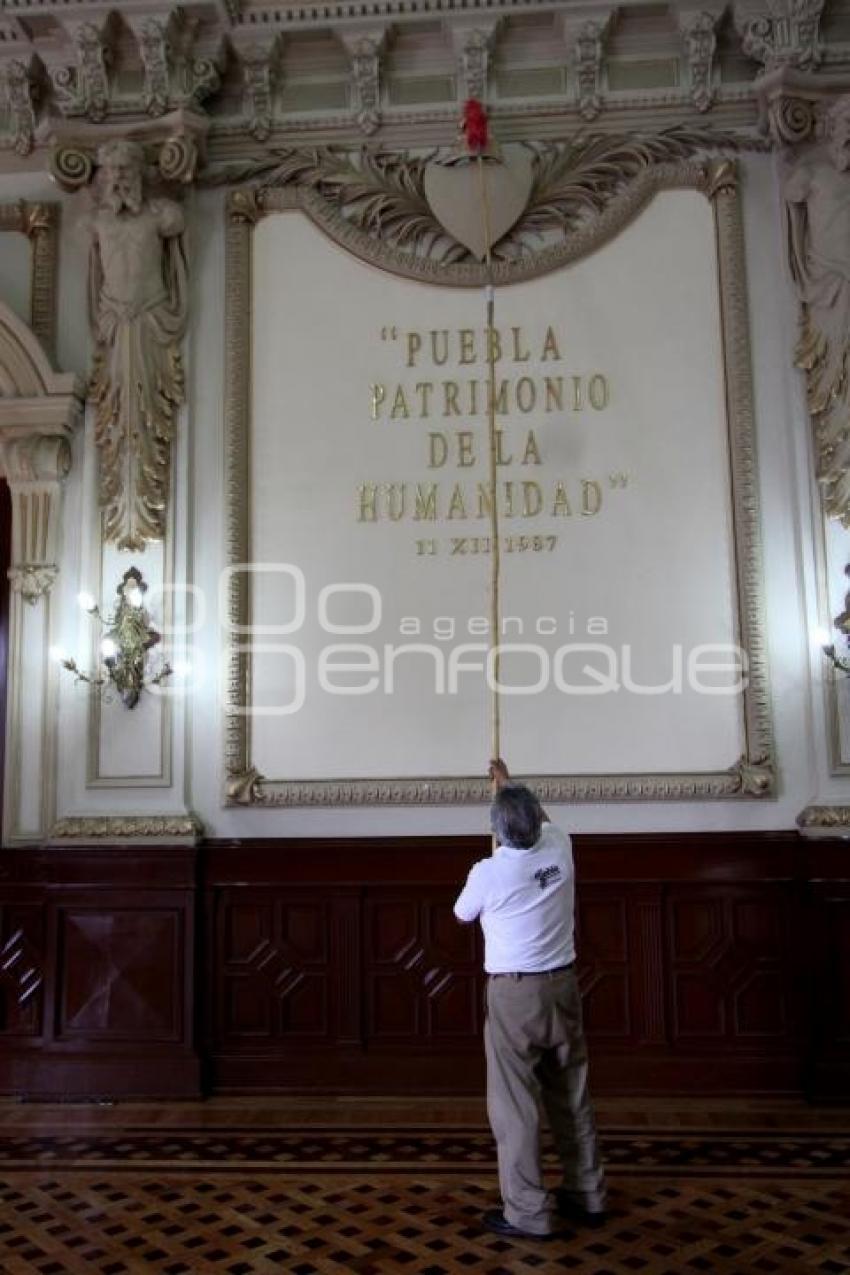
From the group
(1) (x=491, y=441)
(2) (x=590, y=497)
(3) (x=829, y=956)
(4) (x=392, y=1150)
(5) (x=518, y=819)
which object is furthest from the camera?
(2) (x=590, y=497)

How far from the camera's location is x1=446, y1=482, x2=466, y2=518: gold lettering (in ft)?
17.7

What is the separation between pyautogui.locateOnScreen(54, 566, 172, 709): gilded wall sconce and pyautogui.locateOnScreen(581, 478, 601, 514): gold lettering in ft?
6.93

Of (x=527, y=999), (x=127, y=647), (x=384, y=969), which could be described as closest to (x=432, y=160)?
(x=127, y=647)

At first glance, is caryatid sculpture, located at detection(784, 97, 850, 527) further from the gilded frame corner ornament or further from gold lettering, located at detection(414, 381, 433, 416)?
gold lettering, located at detection(414, 381, 433, 416)

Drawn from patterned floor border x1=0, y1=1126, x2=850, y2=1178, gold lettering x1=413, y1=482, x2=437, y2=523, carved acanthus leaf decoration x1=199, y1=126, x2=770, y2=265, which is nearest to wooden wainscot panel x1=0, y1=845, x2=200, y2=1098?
patterned floor border x1=0, y1=1126, x2=850, y2=1178

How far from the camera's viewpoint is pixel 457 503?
5391 mm

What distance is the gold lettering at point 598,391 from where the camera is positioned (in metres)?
5.39

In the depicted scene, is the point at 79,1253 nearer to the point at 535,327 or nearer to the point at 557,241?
the point at 535,327

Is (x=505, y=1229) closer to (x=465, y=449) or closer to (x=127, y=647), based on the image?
(x=127, y=647)

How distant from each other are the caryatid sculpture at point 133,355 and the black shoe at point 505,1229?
10.9 feet

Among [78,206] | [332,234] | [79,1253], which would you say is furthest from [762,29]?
[79,1253]

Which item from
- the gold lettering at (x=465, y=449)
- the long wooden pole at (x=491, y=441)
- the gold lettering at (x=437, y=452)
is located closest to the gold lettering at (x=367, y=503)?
the gold lettering at (x=437, y=452)

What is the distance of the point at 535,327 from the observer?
5.48 metres

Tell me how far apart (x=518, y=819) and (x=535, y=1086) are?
82 centimetres
